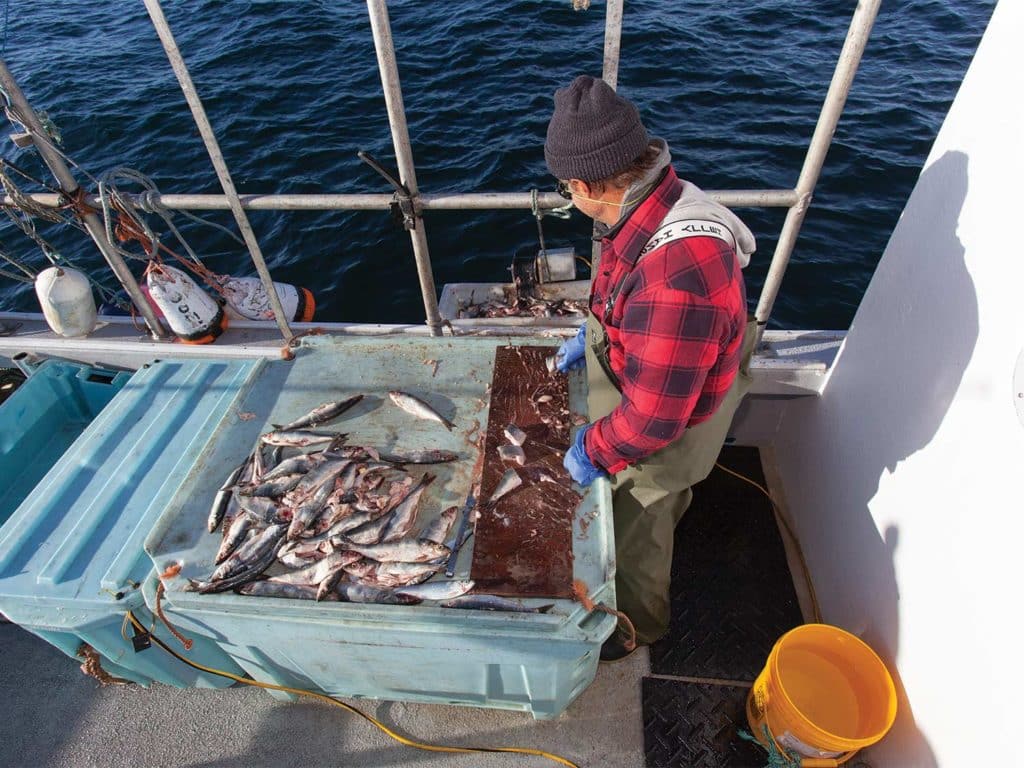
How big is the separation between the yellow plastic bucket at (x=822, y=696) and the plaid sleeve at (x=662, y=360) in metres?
1.61

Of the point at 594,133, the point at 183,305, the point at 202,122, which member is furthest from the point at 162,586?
the point at 594,133

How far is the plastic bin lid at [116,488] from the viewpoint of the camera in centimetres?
282

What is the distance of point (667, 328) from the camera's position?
2.16 metres

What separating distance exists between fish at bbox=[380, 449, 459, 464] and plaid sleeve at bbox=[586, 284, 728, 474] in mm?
902

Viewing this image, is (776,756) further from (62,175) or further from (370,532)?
(62,175)

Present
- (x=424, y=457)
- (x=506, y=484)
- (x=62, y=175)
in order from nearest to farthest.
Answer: (x=506, y=484) → (x=424, y=457) → (x=62, y=175)

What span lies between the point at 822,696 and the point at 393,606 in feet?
7.96

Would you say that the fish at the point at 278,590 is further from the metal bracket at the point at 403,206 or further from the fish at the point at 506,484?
the metal bracket at the point at 403,206

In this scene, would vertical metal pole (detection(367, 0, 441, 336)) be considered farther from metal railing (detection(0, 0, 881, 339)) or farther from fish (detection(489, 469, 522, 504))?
fish (detection(489, 469, 522, 504))

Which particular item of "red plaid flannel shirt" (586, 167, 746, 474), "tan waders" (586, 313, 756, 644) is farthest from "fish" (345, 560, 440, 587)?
"tan waders" (586, 313, 756, 644)

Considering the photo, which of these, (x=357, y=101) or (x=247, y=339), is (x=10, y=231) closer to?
(x=357, y=101)

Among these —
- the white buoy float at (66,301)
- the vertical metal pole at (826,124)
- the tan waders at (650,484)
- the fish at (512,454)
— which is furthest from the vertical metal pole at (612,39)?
the white buoy float at (66,301)

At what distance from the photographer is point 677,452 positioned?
2.85 m

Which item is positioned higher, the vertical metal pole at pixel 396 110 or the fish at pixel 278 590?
the vertical metal pole at pixel 396 110
